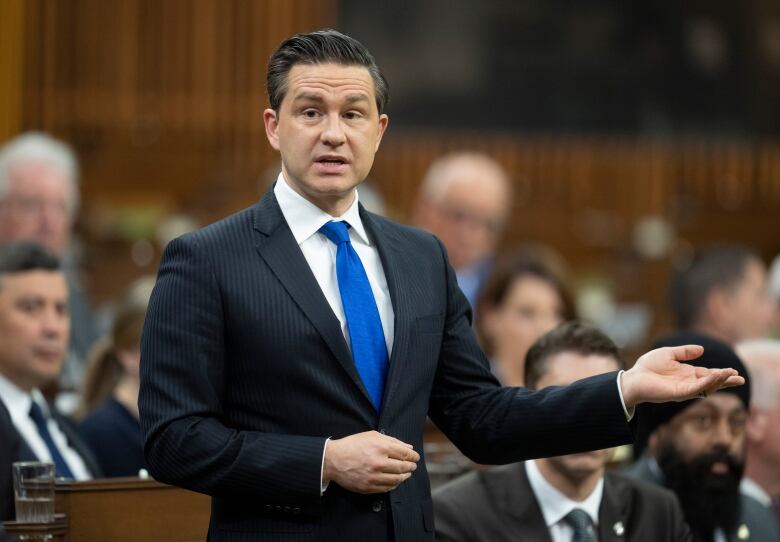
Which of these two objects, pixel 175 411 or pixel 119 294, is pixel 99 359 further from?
pixel 119 294

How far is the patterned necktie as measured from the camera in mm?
3816

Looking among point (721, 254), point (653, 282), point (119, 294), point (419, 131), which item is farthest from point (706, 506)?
point (419, 131)

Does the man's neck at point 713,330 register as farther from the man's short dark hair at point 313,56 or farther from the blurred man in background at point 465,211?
the man's short dark hair at point 313,56

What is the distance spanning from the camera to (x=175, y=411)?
2.61 meters

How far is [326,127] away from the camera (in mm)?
2729

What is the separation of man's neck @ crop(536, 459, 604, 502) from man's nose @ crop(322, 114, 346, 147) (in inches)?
56.7

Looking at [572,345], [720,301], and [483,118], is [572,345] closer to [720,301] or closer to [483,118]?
[720,301]

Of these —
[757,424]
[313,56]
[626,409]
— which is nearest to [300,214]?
[313,56]

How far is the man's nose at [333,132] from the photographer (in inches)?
107

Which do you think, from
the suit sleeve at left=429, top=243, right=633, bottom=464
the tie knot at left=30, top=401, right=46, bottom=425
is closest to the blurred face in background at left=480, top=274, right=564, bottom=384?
the tie knot at left=30, top=401, right=46, bottom=425

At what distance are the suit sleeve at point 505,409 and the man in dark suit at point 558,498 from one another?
33.6 inches

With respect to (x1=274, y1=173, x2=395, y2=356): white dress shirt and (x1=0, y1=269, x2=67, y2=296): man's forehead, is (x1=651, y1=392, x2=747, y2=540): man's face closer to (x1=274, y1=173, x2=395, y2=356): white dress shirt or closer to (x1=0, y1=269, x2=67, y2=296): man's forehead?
(x1=274, y1=173, x2=395, y2=356): white dress shirt

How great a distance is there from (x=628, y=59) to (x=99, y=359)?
7.32 meters

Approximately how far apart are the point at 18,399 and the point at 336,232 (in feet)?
6.81
